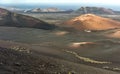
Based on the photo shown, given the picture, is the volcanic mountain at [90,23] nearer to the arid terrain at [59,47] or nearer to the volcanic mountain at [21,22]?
the arid terrain at [59,47]

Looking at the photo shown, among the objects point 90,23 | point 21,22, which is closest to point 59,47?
point 90,23

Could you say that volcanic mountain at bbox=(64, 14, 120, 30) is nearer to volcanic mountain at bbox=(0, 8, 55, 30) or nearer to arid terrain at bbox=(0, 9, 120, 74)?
arid terrain at bbox=(0, 9, 120, 74)

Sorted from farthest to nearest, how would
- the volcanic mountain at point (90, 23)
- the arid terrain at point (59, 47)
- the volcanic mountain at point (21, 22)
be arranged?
the volcanic mountain at point (21, 22) < the volcanic mountain at point (90, 23) < the arid terrain at point (59, 47)

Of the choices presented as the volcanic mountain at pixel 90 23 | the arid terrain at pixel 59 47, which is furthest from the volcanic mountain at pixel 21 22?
the volcanic mountain at pixel 90 23

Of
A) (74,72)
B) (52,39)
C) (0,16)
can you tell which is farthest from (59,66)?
(0,16)

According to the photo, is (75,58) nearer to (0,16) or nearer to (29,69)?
(29,69)

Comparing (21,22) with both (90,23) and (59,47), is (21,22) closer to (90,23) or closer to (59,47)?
(90,23)

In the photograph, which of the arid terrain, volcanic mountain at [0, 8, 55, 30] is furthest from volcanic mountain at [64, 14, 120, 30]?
volcanic mountain at [0, 8, 55, 30]

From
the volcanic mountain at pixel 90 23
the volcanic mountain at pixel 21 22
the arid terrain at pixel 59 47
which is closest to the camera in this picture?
the arid terrain at pixel 59 47
